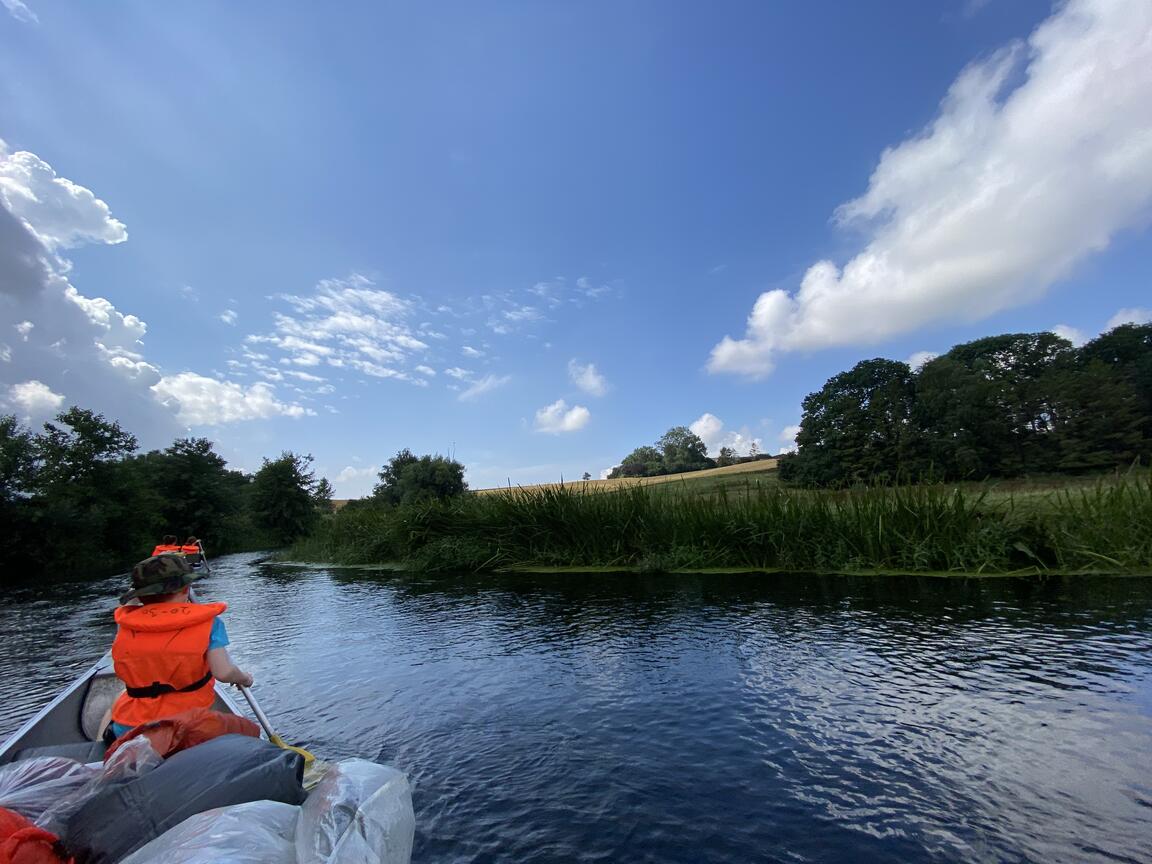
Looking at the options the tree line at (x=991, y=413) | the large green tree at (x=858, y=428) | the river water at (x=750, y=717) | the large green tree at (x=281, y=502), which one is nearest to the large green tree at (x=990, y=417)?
the tree line at (x=991, y=413)

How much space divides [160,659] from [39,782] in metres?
0.99

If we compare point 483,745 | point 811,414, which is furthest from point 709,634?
point 811,414

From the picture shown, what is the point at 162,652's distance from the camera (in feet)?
10.7

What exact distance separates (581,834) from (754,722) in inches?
87.4

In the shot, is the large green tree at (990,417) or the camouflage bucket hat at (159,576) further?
the large green tree at (990,417)

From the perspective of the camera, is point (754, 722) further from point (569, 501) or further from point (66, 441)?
point (66, 441)

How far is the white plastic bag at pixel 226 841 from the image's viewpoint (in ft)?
5.58

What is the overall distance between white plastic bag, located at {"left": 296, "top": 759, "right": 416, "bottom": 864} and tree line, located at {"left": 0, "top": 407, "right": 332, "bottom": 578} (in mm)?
33776

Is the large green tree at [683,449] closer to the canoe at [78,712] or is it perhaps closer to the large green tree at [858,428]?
the large green tree at [858,428]

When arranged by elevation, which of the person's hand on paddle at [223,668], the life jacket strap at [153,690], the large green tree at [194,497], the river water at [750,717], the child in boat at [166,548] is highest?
the large green tree at [194,497]

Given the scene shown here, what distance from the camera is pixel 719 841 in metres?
3.41

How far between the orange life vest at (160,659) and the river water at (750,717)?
1809 millimetres

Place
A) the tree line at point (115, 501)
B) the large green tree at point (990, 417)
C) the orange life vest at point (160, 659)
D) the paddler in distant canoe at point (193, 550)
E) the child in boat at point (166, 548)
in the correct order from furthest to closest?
the large green tree at point (990, 417) → the tree line at point (115, 501) → the paddler in distant canoe at point (193, 550) → the child in boat at point (166, 548) → the orange life vest at point (160, 659)

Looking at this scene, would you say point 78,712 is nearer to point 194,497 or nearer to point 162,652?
point 162,652
